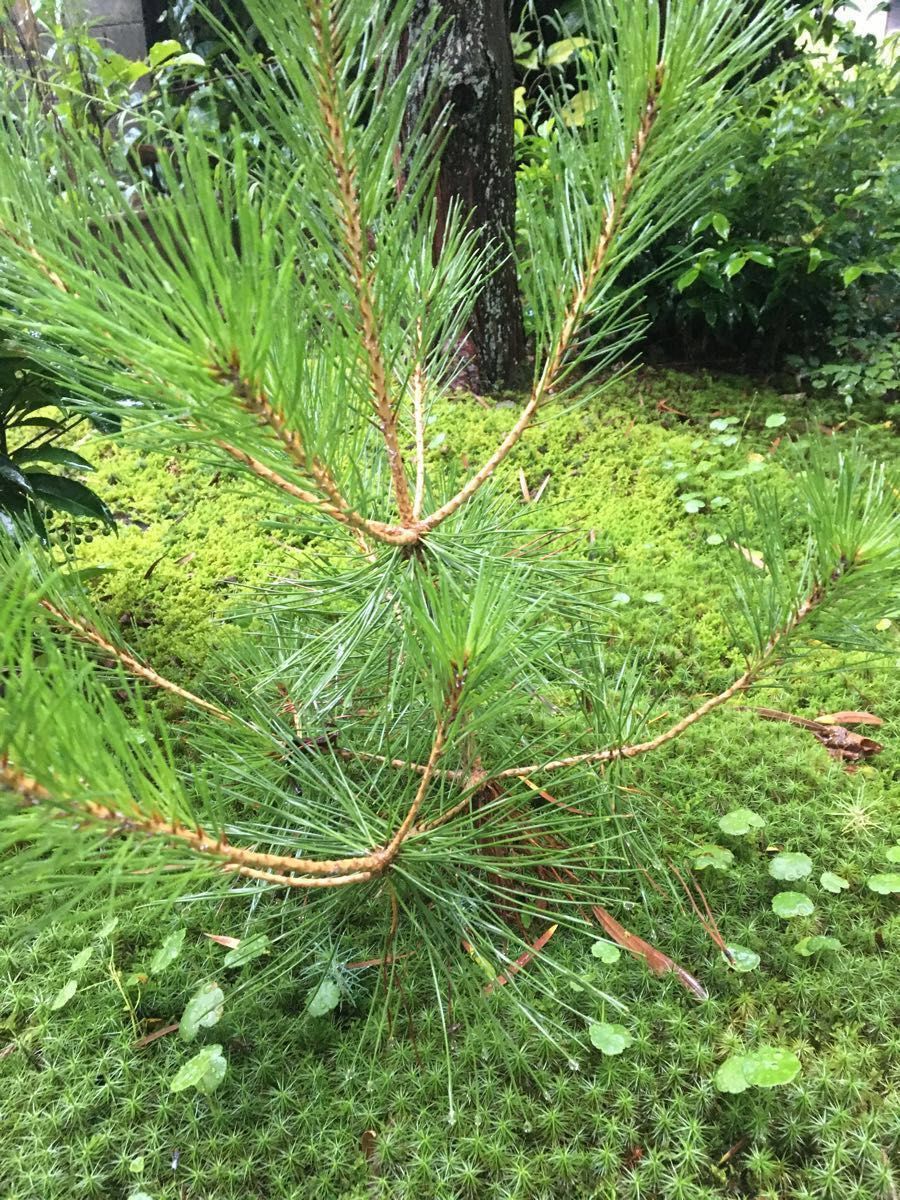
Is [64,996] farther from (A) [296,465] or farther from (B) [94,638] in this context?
(A) [296,465]

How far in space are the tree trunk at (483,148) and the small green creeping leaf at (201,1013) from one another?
173 cm

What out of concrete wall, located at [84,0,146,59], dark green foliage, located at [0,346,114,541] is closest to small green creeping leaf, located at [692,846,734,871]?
dark green foliage, located at [0,346,114,541]

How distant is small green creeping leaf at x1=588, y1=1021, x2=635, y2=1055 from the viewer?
3.15ft

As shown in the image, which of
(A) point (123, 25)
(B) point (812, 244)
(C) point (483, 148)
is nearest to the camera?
(C) point (483, 148)

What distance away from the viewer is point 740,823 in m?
1.25

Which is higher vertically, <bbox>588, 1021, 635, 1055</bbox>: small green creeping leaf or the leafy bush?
the leafy bush

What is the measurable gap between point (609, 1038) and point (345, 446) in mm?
799

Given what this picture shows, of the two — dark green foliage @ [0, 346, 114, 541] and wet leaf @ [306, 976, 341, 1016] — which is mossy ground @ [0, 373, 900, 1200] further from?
dark green foliage @ [0, 346, 114, 541]

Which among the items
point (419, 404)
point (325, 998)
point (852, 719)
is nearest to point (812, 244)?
point (852, 719)

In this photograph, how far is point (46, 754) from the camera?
451mm

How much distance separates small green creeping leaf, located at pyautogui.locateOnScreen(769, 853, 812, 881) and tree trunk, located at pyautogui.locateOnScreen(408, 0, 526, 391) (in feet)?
5.07

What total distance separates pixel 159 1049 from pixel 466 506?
871mm

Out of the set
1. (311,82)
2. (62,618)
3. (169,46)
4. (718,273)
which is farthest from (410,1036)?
(169,46)

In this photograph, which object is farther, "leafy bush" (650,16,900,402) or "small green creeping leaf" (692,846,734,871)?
"leafy bush" (650,16,900,402)
